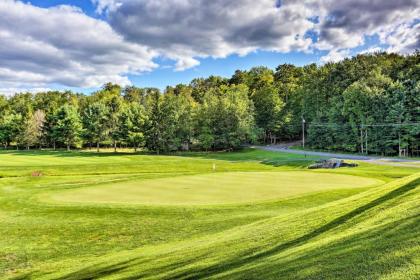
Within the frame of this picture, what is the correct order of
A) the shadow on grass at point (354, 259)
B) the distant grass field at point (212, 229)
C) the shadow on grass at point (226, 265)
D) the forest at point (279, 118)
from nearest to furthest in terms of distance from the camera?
the shadow on grass at point (354, 259), the distant grass field at point (212, 229), the shadow on grass at point (226, 265), the forest at point (279, 118)

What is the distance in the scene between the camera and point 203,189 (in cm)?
2012

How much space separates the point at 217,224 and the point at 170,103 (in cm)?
6226

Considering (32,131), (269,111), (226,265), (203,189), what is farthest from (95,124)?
(226,265)

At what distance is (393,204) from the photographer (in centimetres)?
829

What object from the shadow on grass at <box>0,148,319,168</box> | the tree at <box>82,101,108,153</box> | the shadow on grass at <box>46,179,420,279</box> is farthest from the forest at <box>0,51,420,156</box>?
the shadow on grass at <box>46,179,420,279</box>

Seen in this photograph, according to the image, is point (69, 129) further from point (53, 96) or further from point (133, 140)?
point (53, 96)

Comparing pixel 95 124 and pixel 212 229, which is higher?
pixel 95 124

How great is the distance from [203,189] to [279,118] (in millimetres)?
67944

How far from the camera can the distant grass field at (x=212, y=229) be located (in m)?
5.55

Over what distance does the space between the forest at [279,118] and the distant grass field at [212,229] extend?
126 feet

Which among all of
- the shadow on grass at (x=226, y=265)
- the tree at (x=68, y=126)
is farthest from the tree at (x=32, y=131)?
the shadow on grass at (x=226, y=265)

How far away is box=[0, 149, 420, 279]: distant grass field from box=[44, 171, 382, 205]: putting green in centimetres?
6

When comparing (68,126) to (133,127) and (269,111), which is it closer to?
(133,127)

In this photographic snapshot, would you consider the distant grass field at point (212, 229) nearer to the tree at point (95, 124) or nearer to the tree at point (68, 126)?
the tree at point (68, 126)
